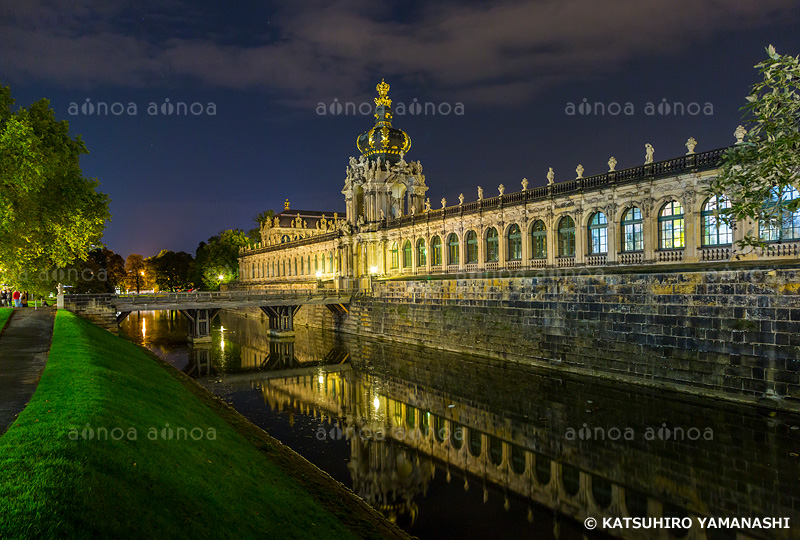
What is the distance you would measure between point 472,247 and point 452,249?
114 inches

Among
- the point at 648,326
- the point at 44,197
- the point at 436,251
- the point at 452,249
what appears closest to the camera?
the point at 648,326

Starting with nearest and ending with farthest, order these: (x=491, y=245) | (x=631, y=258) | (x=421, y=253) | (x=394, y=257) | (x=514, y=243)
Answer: (x=631, y=258) → (x=514, y=243) → (x=491, y=245) → (x=421, y=253) → (x=394, y=257)

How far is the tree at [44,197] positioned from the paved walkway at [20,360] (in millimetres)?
4419

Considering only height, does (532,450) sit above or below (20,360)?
below

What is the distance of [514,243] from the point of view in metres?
40.1

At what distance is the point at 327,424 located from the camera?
2092 cm

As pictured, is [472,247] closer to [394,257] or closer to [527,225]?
[527,225]

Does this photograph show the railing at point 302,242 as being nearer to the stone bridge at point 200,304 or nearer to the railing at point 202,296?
the stone bridge at point 200,304

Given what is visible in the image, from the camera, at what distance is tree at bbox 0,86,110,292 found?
74.3ft

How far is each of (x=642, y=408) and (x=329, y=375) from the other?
18460 mm

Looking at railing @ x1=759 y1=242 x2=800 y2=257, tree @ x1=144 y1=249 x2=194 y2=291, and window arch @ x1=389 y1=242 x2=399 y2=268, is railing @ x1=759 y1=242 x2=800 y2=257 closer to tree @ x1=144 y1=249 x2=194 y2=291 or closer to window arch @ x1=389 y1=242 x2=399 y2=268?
window arch @ x1=389 y1=242 x2=399 y2=268

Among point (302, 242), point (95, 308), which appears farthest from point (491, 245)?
point (302, 242)

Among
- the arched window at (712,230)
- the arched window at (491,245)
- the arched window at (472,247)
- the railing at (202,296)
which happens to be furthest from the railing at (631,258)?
the railing at (202,296)

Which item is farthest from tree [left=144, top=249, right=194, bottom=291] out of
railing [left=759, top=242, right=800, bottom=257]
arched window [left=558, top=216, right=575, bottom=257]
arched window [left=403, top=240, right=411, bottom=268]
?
railing [left=759, top=242, right=800, bottom=257]
